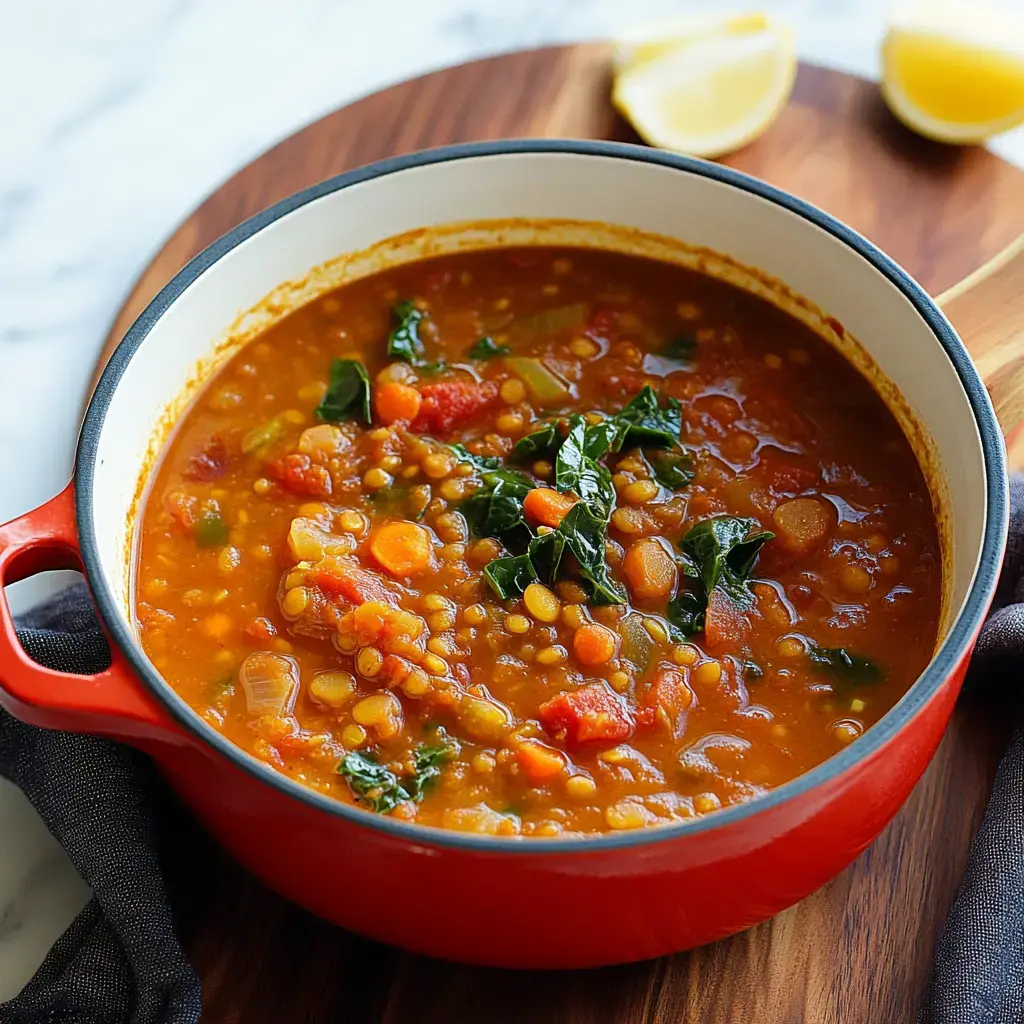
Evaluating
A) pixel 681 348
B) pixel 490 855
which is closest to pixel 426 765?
pixel 490 855

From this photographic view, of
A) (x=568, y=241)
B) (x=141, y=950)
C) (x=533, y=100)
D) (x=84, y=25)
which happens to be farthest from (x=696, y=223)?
(x=84, y=25)

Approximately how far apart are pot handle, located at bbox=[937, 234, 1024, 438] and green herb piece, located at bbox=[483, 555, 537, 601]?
3.87 feet

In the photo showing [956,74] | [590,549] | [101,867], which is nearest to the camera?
[101,867]

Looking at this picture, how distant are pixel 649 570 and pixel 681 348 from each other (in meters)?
0.78

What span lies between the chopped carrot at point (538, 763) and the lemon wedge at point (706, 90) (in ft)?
6.79

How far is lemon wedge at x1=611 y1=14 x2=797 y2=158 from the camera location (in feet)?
13.5

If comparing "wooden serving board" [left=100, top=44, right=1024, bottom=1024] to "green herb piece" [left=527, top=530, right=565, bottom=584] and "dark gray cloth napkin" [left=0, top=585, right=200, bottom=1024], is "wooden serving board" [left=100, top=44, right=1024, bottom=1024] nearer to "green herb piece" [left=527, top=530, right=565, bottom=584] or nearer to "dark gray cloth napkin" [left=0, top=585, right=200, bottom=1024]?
"dark gray cloth napkin" [left=0, top=585, right=200, bottom=1024]

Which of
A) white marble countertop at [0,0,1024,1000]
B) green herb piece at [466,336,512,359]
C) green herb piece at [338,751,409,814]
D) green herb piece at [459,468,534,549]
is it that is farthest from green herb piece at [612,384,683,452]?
white marble countertop at [0,0,1024,1000]

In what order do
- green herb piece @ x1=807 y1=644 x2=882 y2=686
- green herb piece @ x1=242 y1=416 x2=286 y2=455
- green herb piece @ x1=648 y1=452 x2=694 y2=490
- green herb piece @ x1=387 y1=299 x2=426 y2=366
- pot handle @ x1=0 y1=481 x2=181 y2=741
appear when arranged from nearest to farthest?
pot handle @ x1=0 y1=481 x2=181 y2=741 → green herb piece @ x1=807 y1=644 x2=882 y2=686 → green herb piece @ x1=648 y1=452 x2=694 y2=490 → green herb piece @ x1=242 y1=416 x2=286 y2=455 → green herb piece @ x1=387 y1=299 x2=426 y2=366

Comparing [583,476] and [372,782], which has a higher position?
[583,476]

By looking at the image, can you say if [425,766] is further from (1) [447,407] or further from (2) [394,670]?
(1) [447,407]

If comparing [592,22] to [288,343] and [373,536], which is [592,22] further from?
[373,536]

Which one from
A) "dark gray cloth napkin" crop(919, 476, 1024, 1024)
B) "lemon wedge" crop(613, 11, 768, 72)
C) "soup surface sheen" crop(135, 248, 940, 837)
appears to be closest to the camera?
"dark gray cloth napkin" crop(919, 476, 1024, 1024)

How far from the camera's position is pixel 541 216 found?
146 inches
